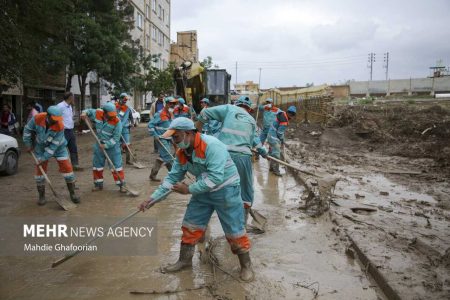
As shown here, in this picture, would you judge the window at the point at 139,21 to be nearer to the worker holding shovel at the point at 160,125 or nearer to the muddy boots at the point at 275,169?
the worker holding shovel at the point at 160,125

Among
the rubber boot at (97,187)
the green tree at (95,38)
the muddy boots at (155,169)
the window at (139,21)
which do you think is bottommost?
the rubber boot at (97,187)

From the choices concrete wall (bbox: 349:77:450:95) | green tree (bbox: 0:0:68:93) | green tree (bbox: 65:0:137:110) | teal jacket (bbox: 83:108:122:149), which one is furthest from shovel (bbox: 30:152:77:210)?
concrete wall (bbox: 349:77:450:95)

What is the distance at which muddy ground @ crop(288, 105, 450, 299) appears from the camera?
410 centimetres

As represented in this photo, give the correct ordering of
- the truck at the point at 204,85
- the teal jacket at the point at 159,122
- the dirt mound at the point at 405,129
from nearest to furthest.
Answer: the teal jacket at the point at 159,122
the dirt mound at the point at 405,129
the truck at the point at 204,85

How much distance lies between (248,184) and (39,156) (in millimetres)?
3431

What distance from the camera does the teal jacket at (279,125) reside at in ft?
31.4

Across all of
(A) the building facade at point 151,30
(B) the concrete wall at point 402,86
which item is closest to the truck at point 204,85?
(A) the building facade at point 151,30

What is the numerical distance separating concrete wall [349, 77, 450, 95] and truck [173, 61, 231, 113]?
36433mm

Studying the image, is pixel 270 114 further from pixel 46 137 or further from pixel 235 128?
pixel 46 137

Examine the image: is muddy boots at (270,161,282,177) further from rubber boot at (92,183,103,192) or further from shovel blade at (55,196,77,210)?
shovel blade at (55,196,77,210)

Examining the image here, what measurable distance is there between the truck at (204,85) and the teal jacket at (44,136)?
9601 mm

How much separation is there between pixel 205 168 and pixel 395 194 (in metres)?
5.50

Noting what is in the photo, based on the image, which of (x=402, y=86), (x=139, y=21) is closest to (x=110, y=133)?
(x=139, y=21)

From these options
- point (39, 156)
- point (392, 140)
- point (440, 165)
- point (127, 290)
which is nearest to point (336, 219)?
point (127, 290)
